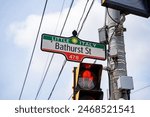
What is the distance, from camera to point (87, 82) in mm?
5777

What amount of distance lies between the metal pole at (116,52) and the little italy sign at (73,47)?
21cm

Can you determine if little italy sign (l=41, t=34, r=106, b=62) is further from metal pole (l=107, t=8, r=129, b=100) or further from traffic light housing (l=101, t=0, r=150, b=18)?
traffic light housing (l=101, t=0, r=150, b=18)

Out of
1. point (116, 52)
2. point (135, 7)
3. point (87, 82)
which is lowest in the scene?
point (87, 82)

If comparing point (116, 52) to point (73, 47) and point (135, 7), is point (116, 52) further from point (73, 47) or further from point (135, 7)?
point (135, 7)

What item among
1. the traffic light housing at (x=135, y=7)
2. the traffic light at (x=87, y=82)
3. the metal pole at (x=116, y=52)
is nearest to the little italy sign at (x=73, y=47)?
the metal pole at (x=116, y=52)

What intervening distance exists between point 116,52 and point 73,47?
861 millimetres

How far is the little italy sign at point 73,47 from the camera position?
6.35 metres

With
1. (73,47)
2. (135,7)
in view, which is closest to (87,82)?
(73,47)

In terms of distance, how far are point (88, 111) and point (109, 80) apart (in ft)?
4.13

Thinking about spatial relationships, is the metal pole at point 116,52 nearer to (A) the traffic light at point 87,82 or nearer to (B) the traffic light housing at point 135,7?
(A) the traffic light at point 87,82

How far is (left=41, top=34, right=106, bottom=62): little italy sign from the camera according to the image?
20.8 ft

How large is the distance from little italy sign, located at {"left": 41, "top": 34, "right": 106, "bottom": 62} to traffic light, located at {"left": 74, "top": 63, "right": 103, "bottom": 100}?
18.4 inches

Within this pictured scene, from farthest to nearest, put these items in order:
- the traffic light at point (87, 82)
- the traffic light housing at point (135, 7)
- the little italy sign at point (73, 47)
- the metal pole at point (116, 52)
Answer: the little italy sign at point (73, 47) < the metal pole at point (116, 52) < the traffic light housing at point (135, 7) < the traffic light at point (87, 82)

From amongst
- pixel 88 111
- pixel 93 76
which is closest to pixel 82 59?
pixel 93 76
